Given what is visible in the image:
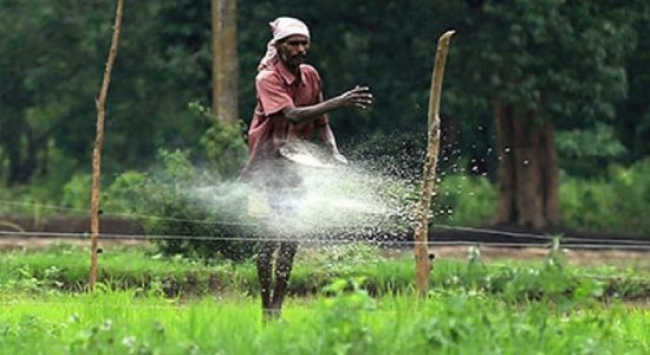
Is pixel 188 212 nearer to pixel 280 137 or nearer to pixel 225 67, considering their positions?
pixel 225 67

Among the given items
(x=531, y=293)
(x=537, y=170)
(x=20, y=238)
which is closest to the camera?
(x=531, y=293)

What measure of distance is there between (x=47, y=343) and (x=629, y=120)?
25418 millimetres

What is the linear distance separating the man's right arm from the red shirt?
0.08 m

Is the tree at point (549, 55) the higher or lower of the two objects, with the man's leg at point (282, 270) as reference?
higher

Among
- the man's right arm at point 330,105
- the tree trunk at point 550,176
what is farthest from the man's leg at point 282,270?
the tree trunk at point 550,176

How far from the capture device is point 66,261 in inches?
778

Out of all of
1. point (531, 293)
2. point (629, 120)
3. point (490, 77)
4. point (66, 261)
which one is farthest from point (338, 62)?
point (531, 293)

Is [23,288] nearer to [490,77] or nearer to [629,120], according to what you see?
[490,77]

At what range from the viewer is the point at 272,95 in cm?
1283

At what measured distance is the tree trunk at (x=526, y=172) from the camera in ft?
101

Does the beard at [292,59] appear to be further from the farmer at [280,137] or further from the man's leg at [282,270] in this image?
the man's leg at [282,270]

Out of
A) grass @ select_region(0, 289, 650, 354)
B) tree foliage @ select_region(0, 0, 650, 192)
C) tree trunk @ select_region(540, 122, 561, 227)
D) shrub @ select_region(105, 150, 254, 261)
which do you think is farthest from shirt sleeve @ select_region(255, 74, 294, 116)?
tree trunk @ select_region(540, 122, 561, 227)

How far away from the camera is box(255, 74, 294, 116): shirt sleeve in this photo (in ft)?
42.0

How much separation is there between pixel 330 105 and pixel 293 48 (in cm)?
61
